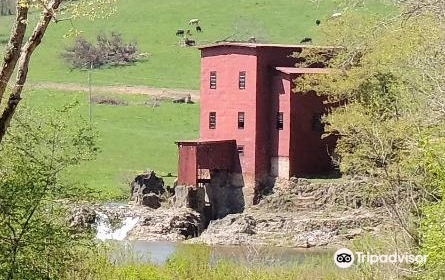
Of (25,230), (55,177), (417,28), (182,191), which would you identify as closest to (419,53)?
(417,28)

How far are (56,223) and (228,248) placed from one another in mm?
24834

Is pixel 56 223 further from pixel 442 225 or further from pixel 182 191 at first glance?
pixel 182 191

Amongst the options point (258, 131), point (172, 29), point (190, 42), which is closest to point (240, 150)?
point (258, 131)

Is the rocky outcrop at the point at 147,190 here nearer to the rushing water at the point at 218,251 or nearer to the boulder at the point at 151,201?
the boulder at the point at 151,201

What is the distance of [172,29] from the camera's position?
3312 inches

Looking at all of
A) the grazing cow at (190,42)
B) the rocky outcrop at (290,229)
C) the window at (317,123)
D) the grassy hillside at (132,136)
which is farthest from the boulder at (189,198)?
the grazing cow at (190,42)

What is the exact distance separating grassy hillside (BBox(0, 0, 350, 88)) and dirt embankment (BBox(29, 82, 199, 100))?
2.72ft

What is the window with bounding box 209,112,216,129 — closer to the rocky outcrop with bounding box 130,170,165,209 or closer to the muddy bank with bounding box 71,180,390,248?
the rocky outcrop with bounding box 130,170,165,209

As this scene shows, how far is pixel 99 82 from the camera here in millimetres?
73562

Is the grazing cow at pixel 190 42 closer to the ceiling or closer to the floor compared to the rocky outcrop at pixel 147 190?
closer to the ceiling

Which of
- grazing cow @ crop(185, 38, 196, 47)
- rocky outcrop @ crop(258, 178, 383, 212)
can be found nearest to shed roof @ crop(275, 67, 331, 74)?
rocky outcrop @ crop(258, 178, 383, 212)

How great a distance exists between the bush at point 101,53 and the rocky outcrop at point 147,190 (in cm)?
2609

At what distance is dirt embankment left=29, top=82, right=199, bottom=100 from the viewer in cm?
7138

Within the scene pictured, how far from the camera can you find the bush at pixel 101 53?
3049 inches
